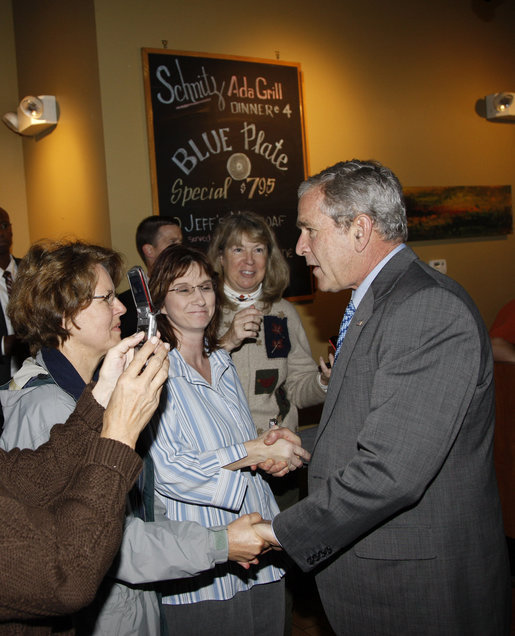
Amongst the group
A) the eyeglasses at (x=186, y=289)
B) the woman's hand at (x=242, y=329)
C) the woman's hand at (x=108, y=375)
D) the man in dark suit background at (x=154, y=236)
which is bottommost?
the woman's hand at (x=242, y=329)

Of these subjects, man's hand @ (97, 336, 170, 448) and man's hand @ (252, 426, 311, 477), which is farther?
man's hand @ (252, 426, 311, 477)

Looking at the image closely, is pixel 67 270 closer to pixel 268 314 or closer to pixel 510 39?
pixel 268 314

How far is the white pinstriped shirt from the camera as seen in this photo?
5.66ft

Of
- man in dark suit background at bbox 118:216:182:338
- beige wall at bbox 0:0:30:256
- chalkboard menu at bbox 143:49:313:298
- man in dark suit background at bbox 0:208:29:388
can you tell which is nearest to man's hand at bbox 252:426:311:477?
man in dark suit background at bbox 118:216:182:338

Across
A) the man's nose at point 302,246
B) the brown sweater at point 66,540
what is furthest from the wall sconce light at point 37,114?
the brown sweater at point 66,540

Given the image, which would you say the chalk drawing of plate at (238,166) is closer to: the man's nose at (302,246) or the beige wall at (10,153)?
the man's nose at (302,246)

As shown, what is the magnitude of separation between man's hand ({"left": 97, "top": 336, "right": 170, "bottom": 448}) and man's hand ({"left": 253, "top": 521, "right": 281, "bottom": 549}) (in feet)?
2.07

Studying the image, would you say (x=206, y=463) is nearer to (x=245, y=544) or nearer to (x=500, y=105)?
(x=245, y=544)

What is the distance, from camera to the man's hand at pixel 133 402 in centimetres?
110

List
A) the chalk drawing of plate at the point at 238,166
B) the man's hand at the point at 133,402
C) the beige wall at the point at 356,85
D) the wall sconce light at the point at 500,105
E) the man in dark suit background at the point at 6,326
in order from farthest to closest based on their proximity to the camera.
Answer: the wall sconce light at the point at 500,105 → the chalk drawing of plate at the point at 238,166 → the beige wall at the point at 356,85 → the man in dark suit background at the point at 6,326 → the man's hand at the point at 133,402

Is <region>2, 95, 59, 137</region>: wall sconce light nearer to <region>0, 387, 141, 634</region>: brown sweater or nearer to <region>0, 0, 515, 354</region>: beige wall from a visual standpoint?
<region>0, 0, 515, 354</region>: beige wall

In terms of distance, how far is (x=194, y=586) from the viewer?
1.73 metres

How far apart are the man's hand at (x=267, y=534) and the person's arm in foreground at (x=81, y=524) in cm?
63

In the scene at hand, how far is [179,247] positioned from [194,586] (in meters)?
1.17
